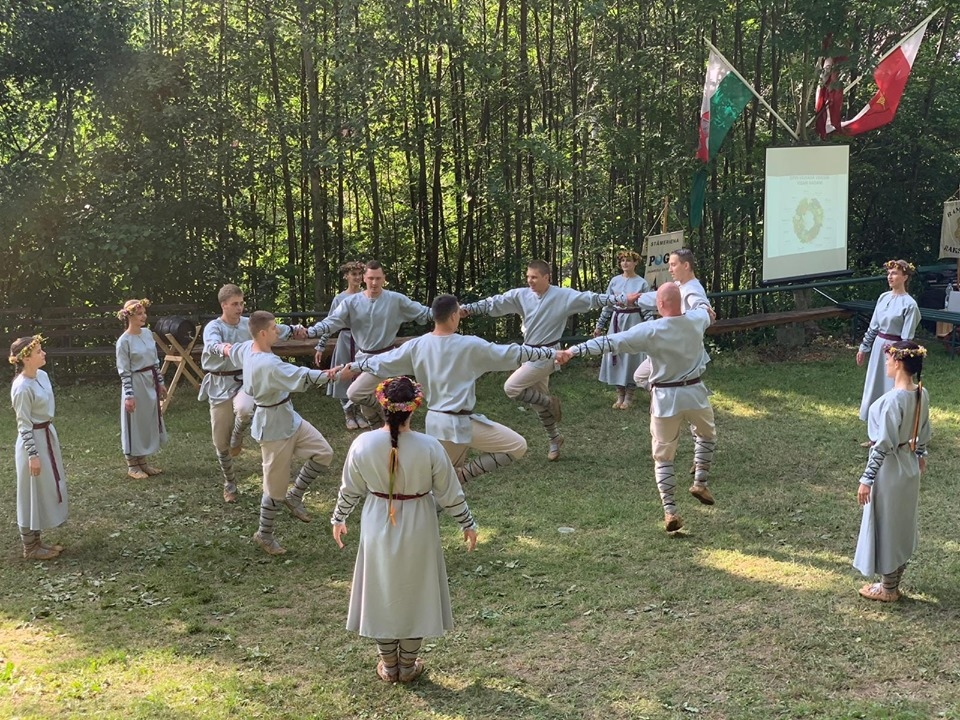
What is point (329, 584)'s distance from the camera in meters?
5.80

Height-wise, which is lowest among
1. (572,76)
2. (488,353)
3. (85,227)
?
(488,353)

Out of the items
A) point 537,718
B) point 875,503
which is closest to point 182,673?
point 537,718

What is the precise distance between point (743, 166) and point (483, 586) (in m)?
9.79

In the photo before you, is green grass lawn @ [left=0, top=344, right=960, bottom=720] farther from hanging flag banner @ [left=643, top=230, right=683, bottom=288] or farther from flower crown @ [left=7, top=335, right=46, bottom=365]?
hanging flag banner @ [left=643, top=230, right=683, bottom=288]

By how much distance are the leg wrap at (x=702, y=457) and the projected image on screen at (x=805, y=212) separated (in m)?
5.84

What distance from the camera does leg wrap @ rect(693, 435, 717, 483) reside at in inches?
272

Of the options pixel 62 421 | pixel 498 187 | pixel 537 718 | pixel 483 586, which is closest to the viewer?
pixel 537 718

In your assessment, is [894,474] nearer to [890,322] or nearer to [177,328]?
[890,322]

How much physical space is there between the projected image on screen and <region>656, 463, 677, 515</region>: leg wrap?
6395 millimetres

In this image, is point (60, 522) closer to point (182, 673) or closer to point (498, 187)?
point (182, 673)

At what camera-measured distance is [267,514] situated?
6.34 meters

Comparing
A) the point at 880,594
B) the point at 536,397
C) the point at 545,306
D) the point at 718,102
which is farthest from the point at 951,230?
the point at 880,594

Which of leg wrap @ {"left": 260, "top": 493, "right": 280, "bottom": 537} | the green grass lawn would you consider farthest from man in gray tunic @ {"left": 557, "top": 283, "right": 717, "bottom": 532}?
leg wrap @ {"left": 260, "top": 493, "right": 280, "bottom": 537}

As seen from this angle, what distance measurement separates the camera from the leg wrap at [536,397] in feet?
26.5
